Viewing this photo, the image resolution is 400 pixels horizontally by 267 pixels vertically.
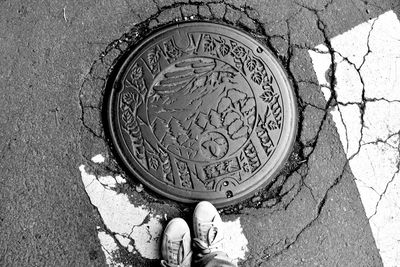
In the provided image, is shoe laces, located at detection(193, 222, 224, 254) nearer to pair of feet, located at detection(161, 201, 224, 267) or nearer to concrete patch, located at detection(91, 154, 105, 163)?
pair of feet, located at detection(161, 201, 224, 267)

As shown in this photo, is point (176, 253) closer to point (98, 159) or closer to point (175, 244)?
point (175, 244)

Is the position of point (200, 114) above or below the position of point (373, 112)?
Result: above

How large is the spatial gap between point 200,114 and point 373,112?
1.10m

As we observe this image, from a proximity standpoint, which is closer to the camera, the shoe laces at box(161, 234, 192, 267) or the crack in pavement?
the shoe laces at box(161, 234, 192, 267)

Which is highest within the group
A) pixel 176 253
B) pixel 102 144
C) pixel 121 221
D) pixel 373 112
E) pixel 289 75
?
pixel 289 75

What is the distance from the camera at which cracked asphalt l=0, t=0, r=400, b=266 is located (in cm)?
231

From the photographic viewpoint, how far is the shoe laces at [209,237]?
7.61 feet

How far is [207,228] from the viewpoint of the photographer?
2322 millimetres

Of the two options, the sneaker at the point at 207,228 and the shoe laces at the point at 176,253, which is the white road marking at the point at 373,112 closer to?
the sneaker at the point at 207,228

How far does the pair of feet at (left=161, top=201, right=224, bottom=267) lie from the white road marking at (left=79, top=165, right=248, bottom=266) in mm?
69

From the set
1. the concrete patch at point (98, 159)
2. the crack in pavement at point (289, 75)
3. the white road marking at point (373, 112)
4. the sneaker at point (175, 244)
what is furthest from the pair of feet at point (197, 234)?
the white road marking at point (373, 112)

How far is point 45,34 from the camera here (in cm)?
248

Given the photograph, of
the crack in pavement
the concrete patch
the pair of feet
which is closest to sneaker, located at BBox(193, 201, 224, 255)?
the pair of feet

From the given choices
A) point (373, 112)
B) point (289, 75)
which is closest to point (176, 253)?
point (289, 75)
